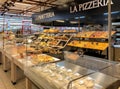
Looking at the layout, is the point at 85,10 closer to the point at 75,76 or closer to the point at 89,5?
the point at 89,5

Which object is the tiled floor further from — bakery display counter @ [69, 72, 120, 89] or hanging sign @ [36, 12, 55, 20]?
hanging sign @ [36, 12, 55, 20]

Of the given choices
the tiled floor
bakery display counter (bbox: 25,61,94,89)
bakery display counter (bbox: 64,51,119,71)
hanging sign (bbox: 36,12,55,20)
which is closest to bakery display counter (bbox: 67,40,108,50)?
bakery display counter (bbox: 64,51,119,71)

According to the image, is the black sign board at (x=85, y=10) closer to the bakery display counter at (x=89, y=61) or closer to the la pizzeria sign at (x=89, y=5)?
the la pizzeria sign at (x=89, y=5)

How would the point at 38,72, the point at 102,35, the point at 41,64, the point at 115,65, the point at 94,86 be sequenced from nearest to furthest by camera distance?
the point at 94,86 → the point at 115,65 → the point at 38,72 → the point at 41,64 → the point at 102,35

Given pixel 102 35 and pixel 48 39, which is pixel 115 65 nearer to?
pixel 102 35

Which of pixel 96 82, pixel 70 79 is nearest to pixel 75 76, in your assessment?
pixel 70 79

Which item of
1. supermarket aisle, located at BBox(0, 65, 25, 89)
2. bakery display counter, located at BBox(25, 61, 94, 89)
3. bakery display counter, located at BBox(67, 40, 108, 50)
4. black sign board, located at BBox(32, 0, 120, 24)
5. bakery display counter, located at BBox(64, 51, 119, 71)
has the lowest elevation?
supermarket aisle, located at BBox(0, 65, 25, 89)

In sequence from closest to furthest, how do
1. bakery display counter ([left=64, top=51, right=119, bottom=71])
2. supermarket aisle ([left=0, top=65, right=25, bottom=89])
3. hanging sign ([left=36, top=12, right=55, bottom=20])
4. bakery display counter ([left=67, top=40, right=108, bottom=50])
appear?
bakery display counter ([left=64, top=51, right=119, bottom=71]) → supermarket aisle ([left=0, top=65, right=25, bottom=89]) → bakery display counter ([left=67, top=40, right=108, bottom=50]) → hanging sign ([left=36, top=12, right=55, bottom=20])

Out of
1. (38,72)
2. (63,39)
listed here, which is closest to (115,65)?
(38,72)

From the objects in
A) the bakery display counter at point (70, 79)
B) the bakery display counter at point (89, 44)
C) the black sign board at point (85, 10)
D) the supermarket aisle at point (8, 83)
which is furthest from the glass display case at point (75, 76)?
the black sign board at point (85, 10)

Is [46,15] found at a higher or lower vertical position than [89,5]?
higher

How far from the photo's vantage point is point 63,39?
5699mm

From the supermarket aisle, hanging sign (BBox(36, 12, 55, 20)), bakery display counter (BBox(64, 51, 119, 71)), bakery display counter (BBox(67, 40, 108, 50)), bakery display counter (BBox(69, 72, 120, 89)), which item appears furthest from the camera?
hanging sign (BBox(36, 12, 55, 20))

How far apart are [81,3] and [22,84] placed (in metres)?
3.32
